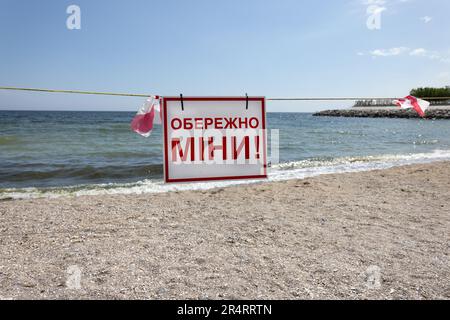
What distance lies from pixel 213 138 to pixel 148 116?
502 mm

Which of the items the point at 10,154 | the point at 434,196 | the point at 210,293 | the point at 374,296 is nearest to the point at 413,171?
the point at 434,196

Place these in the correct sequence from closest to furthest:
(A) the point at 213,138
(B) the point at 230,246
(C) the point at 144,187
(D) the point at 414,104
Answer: (A) the point at 213,138 → (D) the point at 414,104 → (B) the point at 230,246 → (C) the point at 144,187

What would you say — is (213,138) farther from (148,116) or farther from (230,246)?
(230,246)

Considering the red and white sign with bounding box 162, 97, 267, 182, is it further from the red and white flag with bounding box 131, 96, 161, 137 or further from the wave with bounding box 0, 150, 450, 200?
the wave with bounding box 0, 150, 450, 200

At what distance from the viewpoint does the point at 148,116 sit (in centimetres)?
260

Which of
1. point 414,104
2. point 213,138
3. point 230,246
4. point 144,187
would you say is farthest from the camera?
point 144,187

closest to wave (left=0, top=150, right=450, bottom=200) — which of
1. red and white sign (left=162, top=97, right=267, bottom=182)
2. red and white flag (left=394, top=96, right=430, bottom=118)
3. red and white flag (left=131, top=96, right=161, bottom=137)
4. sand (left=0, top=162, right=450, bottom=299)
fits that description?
sand (left=0, top=162, right=450, bottom=299)

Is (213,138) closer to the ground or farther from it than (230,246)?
farther from it

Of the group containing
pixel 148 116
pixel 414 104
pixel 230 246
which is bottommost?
pixel 230 246

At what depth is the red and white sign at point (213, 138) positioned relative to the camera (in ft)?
8.09

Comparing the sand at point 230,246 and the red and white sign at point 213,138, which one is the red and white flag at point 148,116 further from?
the sand at point 230,246

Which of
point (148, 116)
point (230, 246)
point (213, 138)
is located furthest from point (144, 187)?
point (213, 138)

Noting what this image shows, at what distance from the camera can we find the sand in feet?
10.8

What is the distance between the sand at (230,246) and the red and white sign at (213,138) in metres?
1.25
